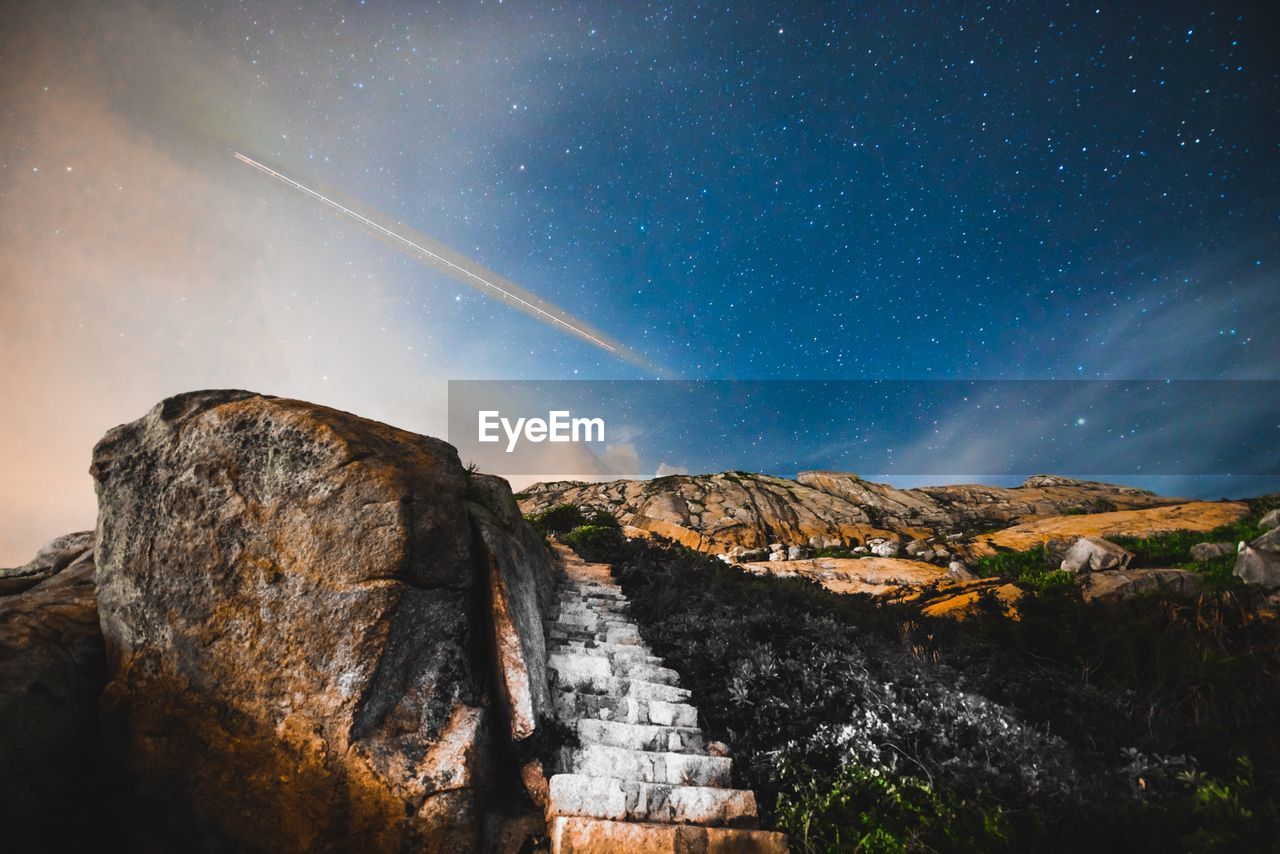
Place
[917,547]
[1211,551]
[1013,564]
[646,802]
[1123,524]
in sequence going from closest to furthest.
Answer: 1. [646,802]
2. [1211,551]
3. [1013,564]
4. [1123,524]
5. [917,547]

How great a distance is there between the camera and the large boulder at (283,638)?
13.5 ft

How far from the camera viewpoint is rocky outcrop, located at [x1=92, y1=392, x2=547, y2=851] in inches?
162

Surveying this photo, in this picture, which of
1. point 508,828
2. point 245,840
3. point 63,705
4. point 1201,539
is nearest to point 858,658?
point 508,828

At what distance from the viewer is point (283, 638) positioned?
173 inches

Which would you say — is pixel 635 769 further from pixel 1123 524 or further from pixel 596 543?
pixel 1123 524

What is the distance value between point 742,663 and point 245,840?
544 centimetres

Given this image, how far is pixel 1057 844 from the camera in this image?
11.1 feet

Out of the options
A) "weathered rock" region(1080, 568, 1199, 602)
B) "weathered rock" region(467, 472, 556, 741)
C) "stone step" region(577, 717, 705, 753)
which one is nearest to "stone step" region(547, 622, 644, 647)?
"weathered rock" region(467, 472, 556, 741)

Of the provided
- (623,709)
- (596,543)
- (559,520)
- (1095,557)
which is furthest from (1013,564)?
(623,709)

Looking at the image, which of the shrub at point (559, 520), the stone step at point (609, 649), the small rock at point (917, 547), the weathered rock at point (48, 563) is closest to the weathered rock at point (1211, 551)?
the small rock at point (917, 547)

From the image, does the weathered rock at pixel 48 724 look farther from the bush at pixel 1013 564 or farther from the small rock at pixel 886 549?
the small rock at pixel 886 549

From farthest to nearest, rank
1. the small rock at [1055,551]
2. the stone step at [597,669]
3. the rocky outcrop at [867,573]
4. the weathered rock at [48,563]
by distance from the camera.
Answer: the small rock at [1055,551], the rocky outcrop at [867,573], the stone step at [597,669], the weathered rock at [48,563]

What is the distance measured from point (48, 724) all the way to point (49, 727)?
0.03m

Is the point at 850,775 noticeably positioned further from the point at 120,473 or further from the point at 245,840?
the point at 120,473
